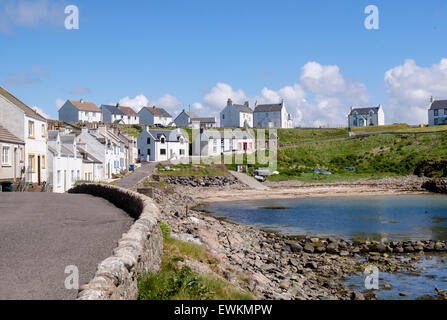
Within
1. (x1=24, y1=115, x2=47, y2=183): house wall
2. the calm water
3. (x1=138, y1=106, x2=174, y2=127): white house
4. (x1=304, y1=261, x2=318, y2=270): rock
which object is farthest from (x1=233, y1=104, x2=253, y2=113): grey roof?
(x1=304, y1=261, x2=318, y2=270): rock

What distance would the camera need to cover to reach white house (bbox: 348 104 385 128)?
13988cm

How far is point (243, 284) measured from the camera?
48.4 feet

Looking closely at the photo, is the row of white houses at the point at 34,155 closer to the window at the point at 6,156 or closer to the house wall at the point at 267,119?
the window at the point at 6,156

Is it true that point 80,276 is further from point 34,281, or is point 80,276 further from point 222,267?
point 222,267

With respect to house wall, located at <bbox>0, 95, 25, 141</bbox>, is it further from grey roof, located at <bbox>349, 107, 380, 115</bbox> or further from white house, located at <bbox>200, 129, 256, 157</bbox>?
grey roof, located at <bbox>349, 107, 380, 115</bbox>

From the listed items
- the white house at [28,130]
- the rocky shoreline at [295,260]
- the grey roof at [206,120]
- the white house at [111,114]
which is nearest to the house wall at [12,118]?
the white house at [28,130]

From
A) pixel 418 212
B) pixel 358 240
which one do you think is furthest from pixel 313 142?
pixel 358 240

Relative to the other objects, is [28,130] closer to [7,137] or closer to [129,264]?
[7,137]

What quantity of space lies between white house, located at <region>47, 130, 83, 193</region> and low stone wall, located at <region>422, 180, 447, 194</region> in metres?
54.4

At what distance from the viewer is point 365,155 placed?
3898 inches

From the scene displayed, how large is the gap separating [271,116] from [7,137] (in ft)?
362

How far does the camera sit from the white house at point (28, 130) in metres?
33.0

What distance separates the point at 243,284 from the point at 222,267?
1970mm

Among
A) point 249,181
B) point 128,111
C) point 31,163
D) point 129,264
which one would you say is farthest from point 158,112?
point 129,264
